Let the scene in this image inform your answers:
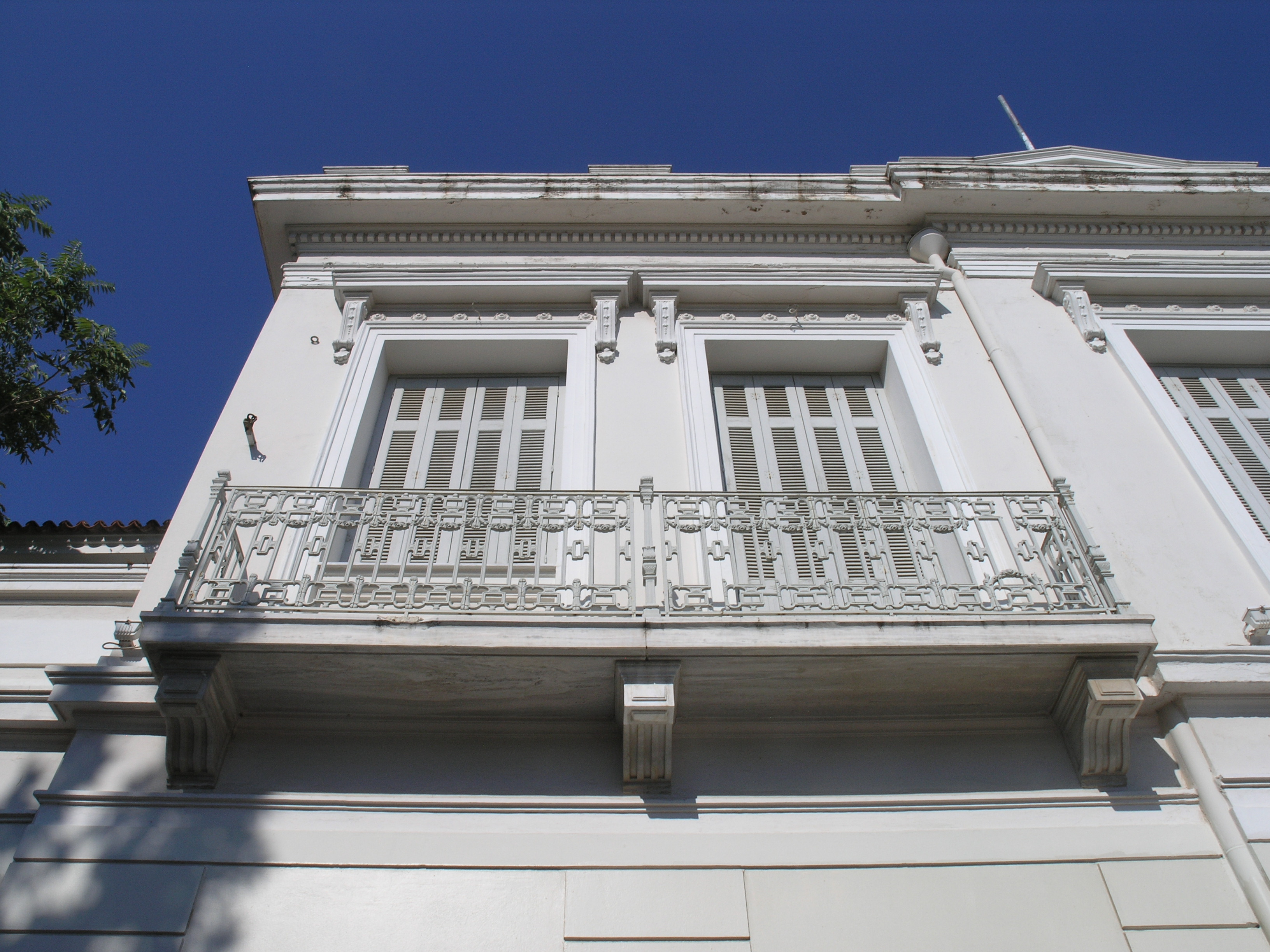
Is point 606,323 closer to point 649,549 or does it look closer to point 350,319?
point 350,319

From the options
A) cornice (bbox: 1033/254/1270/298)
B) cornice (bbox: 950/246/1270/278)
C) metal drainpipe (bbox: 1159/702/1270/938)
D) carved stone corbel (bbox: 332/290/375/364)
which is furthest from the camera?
cornice (bbox: 950/246/1270/278)

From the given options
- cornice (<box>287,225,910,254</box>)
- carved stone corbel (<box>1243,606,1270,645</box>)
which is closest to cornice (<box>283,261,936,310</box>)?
cornice (<box>287,225,910,254</box>)

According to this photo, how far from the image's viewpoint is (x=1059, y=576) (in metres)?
5.55

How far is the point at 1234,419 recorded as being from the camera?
7.77 m

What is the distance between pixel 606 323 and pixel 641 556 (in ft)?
10.2

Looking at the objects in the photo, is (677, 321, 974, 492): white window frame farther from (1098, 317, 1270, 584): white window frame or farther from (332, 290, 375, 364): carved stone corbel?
(332, 290, 375, 364): carved stone corbel

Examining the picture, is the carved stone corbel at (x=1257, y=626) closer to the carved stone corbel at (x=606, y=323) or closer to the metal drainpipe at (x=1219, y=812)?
the metal drainpipe at (x=1219, y=812)

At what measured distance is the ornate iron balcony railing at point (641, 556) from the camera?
5219 mm

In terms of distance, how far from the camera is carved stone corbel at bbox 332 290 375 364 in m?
7.77

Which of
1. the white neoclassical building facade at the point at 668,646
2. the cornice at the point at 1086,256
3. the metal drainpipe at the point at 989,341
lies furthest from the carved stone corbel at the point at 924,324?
the cornice at the point at 1086,256

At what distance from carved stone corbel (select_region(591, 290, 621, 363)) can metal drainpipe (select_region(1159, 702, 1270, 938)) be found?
4.73 meters

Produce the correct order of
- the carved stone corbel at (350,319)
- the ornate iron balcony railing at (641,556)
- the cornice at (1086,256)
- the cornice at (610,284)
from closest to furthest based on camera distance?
the ornate iron balcony railing at (641,556) < the carved stone corbel at (350,319) < the cornice at (610,284) < the cornice at (1086,256)

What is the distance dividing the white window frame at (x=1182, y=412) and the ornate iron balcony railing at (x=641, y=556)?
1.51m

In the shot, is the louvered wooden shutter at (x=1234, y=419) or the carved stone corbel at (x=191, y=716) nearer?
the carved stone corbel at (x=191, y=716)
